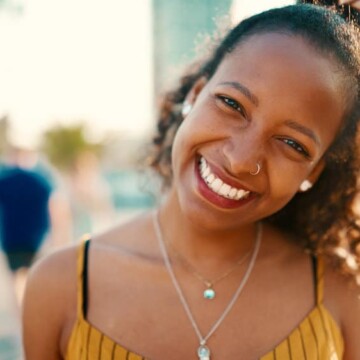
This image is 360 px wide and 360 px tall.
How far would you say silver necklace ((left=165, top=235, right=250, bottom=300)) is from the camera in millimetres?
2082

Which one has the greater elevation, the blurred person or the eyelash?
the eyelash

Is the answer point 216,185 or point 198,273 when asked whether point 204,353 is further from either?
point 216,185

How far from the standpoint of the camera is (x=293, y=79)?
1757 mm

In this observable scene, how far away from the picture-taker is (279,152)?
182 centimetres

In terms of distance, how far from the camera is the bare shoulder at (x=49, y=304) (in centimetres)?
203

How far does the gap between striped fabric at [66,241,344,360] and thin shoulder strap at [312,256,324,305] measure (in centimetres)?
3

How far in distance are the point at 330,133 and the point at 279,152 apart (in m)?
0.19

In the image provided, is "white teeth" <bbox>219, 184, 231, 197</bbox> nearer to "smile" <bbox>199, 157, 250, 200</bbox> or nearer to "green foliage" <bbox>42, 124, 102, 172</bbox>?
"smile" <bbox>199, 157, 250, 200</bbox>

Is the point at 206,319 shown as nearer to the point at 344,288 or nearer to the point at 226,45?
the point at 344,288

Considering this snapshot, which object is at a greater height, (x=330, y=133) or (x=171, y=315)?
(x=330, y=133)

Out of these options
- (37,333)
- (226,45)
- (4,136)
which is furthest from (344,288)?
(4,136)

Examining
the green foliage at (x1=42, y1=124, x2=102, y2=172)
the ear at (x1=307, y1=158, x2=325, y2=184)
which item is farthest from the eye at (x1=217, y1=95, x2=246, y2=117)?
the green foliage at (x1=42, y1=124, x2=102, y2=172)

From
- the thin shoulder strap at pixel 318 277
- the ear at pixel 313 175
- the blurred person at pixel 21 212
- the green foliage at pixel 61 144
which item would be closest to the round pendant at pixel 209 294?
the thin shoulder strap at pixel 318 277

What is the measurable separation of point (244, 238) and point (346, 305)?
0.42m
